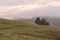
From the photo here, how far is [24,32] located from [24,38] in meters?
7.12

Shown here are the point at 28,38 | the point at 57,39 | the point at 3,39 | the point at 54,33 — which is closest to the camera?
the point at 3,39

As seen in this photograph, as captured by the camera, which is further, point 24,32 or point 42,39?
point 24,32

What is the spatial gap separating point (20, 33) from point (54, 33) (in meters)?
9.37

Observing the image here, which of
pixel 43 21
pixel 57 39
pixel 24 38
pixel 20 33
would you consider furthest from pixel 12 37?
pixel 43 21

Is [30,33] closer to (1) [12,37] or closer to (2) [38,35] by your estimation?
(2) [38,35]

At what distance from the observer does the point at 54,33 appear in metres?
52.3

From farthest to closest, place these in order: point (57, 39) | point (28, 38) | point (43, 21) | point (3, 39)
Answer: point (43, 21)
point (57, 39)
point (28, 38)
point (3, 39)

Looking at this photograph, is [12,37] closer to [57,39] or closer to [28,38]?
[28,38]

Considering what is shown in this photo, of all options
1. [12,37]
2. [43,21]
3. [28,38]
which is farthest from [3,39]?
[43,21]

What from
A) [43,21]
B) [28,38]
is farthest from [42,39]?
[43,21]

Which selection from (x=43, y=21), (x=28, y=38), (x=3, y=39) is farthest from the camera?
(x=43, y=21)

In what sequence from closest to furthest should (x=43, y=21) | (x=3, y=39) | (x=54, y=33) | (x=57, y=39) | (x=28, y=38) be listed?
1. (x=3, y=39)
2. (x=28, y=38)
3. (x=57, y=39)
4. (x=54, y=33)
5. (x=43, y=21)

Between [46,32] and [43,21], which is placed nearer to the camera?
[46,32]

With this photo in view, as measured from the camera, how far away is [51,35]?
5072cm
